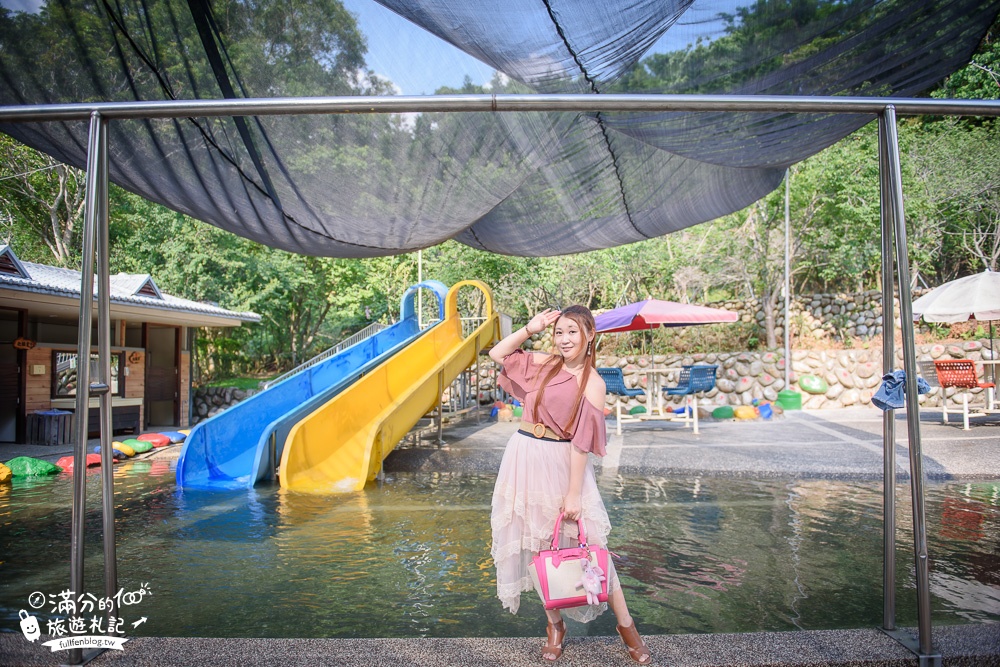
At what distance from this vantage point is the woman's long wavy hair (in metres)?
2.51

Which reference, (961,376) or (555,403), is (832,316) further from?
(555,403)

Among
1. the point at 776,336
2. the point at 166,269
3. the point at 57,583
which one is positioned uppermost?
the point at 166,269

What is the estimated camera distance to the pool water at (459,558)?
2996 mm

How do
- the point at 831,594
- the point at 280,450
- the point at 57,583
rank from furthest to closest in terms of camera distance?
the point at 280,450 → the point at 57,583 → the point at 831,594

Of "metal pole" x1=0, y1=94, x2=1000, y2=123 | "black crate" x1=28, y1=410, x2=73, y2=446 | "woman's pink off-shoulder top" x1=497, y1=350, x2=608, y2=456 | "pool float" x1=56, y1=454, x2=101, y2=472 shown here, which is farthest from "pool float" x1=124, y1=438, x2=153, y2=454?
"woman's pink off-shoulder top" x1=497, y1=350, x2=608, y2=456

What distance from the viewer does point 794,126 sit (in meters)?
3.16

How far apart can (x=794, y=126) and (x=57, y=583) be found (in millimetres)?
4643

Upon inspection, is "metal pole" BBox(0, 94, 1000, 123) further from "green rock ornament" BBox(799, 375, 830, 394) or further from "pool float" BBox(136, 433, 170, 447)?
"green rock ornament" BBox(799, 375, 830, 394)

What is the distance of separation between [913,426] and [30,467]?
871cm

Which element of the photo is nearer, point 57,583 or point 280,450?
point 57,583

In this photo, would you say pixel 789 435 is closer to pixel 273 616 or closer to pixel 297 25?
pixel 273 616

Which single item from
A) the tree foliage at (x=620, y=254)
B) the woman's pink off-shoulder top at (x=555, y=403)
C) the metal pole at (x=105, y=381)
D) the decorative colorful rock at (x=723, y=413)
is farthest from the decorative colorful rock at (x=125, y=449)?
the decorative colorful rock at (x=723, y=413)

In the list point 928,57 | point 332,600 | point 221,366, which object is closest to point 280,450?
point 332,600

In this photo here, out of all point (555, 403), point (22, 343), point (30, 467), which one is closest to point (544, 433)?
point (555, 403)
